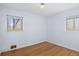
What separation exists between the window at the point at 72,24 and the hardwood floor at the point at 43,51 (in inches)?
10.4

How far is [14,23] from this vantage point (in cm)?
104

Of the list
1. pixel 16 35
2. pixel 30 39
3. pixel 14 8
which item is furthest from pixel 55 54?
pixel 14 8

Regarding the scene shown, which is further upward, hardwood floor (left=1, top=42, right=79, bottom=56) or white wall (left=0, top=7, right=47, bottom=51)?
white wall (left=0, top=7, right=47, bottom=51)

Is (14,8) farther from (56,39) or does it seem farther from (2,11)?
(56,39)

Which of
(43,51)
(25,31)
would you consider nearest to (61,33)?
(43,51)

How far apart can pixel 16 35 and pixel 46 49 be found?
42 cm

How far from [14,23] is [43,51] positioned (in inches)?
19.4

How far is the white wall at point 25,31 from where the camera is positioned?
98cm

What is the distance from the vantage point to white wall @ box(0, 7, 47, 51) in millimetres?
983

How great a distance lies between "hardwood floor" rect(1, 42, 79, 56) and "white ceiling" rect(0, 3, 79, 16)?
41cm

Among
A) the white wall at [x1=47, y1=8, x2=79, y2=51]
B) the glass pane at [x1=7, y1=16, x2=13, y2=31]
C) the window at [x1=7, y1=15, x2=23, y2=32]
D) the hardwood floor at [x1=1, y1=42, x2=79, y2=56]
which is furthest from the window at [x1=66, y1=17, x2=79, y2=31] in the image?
the glass pane at [x1=7, y1=16, x2=13, y2=31]

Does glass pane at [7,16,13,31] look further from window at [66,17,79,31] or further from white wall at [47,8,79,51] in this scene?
window at [66,17,79,31]

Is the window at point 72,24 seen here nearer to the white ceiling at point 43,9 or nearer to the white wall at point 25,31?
the white ceiling at point 43,9

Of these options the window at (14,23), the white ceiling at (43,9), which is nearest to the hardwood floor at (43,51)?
the window at (14,23)
